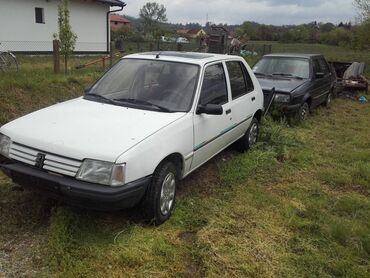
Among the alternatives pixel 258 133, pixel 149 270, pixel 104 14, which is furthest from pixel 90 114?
pixel 104 14

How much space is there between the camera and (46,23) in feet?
67.7

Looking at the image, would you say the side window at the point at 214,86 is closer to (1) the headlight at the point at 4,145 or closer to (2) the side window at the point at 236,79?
(2) the side window at the point at 236,79

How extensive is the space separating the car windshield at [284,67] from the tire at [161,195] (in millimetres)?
6625

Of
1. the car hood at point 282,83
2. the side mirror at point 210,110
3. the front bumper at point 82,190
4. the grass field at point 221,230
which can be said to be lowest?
the grass field at point 221,230

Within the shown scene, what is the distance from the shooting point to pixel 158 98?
15.5ft

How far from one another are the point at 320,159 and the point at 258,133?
1.21m

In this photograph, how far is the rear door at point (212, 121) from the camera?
4.79m

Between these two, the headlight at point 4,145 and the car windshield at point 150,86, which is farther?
the car windshield at point 150,86

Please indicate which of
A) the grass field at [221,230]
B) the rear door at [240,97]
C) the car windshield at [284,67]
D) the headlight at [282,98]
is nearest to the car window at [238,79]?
the rear door at [240,97]

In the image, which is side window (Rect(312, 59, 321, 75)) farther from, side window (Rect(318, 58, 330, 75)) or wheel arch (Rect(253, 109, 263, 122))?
wheel arch (Rect(253, 109, 263, 122))

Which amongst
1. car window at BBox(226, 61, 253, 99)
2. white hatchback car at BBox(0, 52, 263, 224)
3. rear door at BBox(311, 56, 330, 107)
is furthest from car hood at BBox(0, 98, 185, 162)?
rear door at BBox(311, 56, 330, 107)

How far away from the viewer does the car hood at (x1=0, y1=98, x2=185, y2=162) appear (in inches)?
141

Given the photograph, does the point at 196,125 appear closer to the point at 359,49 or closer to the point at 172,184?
the point at 172,184

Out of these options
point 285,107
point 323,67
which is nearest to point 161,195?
point 285,107
